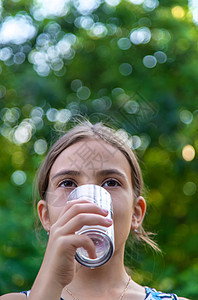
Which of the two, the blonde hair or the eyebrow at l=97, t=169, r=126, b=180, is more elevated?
the eyebrow at l=97, t=169, r=126, b=180

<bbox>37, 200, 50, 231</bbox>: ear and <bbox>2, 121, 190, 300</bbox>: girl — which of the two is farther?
<bbox>37, 200, 50, 231</bbox>: ear

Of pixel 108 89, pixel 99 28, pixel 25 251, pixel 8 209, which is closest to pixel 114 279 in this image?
pixel 25 251

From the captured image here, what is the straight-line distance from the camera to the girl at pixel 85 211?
2.97 feet

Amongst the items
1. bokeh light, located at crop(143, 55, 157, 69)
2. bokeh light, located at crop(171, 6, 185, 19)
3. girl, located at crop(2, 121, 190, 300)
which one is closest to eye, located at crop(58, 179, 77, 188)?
girl, located at crop(2, 121, 190, 300)

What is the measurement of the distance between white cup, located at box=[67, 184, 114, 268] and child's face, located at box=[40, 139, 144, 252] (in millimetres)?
187

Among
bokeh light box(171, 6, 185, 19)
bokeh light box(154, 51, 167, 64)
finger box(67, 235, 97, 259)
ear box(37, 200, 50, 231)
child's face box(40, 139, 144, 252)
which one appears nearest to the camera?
finger box(67, 235, 97, 259)

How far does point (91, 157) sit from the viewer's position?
4.07 feet

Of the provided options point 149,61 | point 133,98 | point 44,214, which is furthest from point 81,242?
point 149,61

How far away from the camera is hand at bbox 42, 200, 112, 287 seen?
0.90 m

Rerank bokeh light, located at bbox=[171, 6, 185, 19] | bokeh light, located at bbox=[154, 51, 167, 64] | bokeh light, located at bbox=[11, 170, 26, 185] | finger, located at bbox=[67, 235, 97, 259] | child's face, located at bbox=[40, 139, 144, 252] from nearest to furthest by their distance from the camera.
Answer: finger, located at bbox=[67, 235, 97, 259] < child's face, located at bbox=[40, 139, 144, 252] < bokeh light, located at bbox=[11, 170, 26, 185] < bokeh light, located at bbox=[154, 51, 167, 64] < bokeh light, located at bbox=[171, 6, 185, 19]

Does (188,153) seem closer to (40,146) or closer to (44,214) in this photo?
(40,146)

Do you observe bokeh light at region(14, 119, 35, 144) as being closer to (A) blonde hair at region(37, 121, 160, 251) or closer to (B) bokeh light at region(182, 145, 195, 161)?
(B) bokeh light at region(182, 145, 195, 161)

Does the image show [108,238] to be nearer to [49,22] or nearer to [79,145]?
[79,145]

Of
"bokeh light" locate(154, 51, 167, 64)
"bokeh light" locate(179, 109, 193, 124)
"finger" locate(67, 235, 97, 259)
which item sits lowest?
"bokeh light" locate(179, 109, 193, 124)
